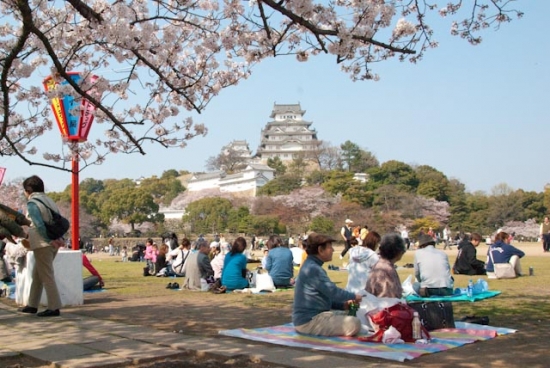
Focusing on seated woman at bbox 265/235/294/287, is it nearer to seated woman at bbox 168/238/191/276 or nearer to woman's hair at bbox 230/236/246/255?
woman's hair at bbox 230/236/246/255

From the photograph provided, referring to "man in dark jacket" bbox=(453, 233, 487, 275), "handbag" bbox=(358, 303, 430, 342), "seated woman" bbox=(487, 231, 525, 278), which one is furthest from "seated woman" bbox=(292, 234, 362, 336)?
"man in dark jacket" bbox=(453, 233, 487, 275)

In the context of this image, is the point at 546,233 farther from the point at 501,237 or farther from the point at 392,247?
the point at 392,247

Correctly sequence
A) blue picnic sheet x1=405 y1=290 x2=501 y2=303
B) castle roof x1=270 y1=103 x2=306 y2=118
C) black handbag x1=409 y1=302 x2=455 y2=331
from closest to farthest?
black handbag x1=409 y1=302 x2=455 y2=331, blue picnic sheet x1=405 y1=290 x2=501 y2=303, castle roof x1=270 y1=103 x2=306 y2=118

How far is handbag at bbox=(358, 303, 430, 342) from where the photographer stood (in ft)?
17.3

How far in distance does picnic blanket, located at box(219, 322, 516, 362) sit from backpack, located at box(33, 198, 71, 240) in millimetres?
2551

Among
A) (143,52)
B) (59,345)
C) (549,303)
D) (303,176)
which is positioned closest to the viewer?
(59,345)

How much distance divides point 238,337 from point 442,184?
58150 millimetres

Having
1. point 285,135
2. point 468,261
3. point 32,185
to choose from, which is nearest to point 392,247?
point 32,185

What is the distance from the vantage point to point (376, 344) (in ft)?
17.0

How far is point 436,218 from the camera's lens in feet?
183

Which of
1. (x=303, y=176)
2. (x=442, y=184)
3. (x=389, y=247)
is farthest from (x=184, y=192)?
(x=389, y=247)

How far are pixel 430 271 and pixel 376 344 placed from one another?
351 centimetres

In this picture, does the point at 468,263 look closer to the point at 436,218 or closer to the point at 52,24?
the point at 52,24

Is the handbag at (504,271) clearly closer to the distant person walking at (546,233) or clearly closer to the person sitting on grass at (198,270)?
the person sitting on grass at (198,270)
